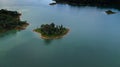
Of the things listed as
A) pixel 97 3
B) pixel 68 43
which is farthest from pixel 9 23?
pixel 97 3

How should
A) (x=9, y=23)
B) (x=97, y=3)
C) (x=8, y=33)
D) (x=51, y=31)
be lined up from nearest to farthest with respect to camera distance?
(x=51, y=31)
(x=8, y=33)
(x=9, y=23)
(x=97, y=3)

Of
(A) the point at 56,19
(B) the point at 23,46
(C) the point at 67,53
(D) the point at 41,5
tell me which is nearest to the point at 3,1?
(D) the point at 41,5

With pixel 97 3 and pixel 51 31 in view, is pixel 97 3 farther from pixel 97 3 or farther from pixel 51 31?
pixel 51 31

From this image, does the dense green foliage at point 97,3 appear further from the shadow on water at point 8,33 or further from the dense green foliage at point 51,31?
the shadow on water at point 8,33

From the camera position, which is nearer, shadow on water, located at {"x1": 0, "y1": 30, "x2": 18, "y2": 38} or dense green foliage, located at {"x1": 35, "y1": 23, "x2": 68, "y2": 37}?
dense green foliage, located at {"x1": 35, "y1": 23, "x2": 68, "y2": 37}

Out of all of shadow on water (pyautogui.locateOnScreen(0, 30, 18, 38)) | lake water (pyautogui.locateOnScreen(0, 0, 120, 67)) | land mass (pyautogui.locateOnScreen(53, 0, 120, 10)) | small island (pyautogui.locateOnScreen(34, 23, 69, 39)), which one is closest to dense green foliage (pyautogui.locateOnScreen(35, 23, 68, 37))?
small island (pyautogui.locateOnScreen(34, 23, 69, 39))

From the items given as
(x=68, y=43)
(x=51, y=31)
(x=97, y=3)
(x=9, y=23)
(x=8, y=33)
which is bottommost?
(x=68, y=43)

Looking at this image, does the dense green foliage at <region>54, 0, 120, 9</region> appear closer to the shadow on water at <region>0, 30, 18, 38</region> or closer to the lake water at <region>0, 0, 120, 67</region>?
the lake water at <region>0, 0, 120, 67</region>

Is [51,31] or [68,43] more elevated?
[51,31]
